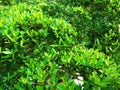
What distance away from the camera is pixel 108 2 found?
252 inches

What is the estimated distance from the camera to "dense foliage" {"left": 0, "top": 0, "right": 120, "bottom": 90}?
3018mm

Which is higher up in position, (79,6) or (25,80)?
(79,6)

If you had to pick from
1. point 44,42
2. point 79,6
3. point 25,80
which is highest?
point 79,6

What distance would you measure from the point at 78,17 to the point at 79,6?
812mm

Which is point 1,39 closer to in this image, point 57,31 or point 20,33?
point 20,33

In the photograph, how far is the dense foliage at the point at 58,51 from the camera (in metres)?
3.02

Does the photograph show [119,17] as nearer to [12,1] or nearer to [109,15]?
[109,15]

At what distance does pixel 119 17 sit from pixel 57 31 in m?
2.10

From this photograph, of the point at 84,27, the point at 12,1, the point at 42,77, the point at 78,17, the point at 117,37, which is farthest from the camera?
the point at 12,1

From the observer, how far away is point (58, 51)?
4000 mm

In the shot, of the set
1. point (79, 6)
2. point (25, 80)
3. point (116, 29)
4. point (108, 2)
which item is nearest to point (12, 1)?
point (79, 6)

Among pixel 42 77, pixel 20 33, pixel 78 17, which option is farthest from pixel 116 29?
pixel 42 77

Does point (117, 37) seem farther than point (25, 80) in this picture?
Yes

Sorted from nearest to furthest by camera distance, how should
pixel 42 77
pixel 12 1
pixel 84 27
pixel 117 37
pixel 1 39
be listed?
pixel 42 77 → pixel 1 39 → pixel 117 37 → pixel 84 27 → pixel 12 1
